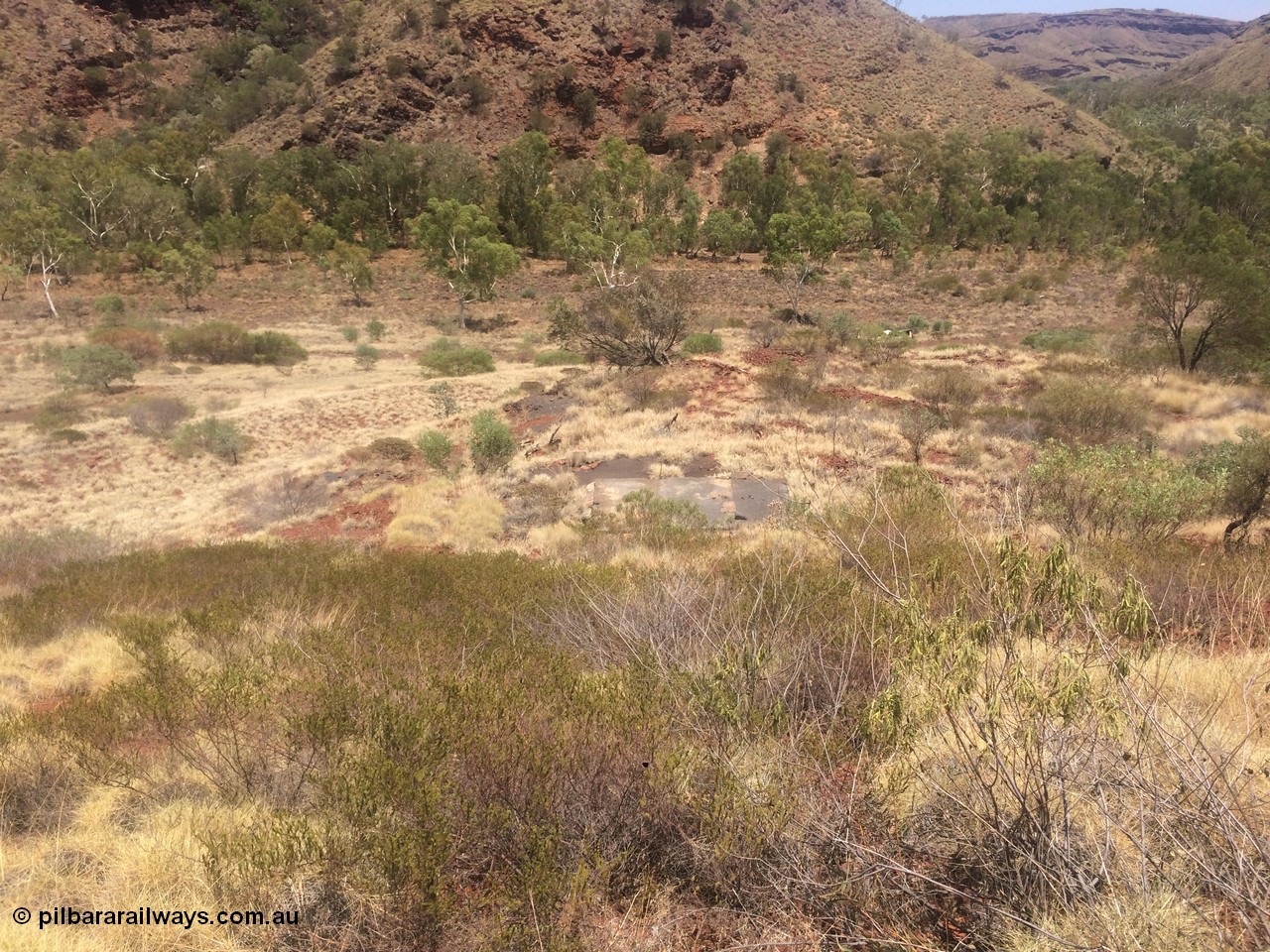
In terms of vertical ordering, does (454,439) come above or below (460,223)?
below

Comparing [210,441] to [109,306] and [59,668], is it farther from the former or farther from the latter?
[109,306]

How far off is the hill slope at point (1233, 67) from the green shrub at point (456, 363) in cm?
16482

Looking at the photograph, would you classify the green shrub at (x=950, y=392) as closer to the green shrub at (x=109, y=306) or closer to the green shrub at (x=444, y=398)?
the green shrub at (x=444, y=398)

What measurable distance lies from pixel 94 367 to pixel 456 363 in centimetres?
1082

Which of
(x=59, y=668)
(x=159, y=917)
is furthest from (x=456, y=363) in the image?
(x=159, y=917)

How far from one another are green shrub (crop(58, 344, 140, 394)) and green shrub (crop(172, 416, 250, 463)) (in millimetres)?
5743

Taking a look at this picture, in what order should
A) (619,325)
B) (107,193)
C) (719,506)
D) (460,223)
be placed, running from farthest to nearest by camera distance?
(107,193)
(460,223)
(619,325)
(719,506)

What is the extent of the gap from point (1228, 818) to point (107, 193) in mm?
51243

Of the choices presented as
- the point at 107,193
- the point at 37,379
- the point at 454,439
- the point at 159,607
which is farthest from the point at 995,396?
the point at 107,193

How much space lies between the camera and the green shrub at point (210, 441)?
16219 millimetres

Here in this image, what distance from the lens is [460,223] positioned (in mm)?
31250

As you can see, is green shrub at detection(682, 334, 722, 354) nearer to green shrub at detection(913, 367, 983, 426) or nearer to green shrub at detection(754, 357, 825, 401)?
green shrub at detection(754, 357, 825, 401)

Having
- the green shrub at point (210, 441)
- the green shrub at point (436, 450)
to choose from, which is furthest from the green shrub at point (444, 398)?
the green shrub at point (210, 441)

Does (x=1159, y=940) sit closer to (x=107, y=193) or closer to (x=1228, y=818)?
(x=1228, y=818)
